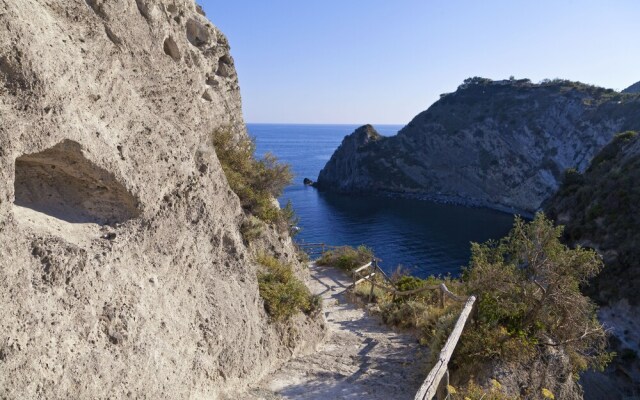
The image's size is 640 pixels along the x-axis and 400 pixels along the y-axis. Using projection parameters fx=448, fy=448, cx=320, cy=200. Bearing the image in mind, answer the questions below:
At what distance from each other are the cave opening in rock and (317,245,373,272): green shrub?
15.4 meters

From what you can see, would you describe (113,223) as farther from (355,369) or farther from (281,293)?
(355,369)

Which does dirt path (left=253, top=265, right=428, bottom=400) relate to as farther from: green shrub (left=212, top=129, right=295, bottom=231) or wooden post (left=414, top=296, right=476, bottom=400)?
green shrub (left=212, top=129, right=295, bottom=231)

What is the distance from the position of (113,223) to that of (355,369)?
18.5 feet

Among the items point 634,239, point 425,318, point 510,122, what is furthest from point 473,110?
point 425,318

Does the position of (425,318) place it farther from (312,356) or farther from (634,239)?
(634,239)

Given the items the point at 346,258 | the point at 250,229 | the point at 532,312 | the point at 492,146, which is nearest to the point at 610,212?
the point at 346,258

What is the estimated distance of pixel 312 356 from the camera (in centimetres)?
967

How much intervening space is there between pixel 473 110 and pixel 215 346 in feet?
335

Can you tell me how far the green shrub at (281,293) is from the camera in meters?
9.29

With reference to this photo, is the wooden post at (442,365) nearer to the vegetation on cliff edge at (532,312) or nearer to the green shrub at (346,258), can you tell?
the vegetation on cliff edge at (532,312)

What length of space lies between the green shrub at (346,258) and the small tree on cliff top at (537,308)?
Result: 439 inches

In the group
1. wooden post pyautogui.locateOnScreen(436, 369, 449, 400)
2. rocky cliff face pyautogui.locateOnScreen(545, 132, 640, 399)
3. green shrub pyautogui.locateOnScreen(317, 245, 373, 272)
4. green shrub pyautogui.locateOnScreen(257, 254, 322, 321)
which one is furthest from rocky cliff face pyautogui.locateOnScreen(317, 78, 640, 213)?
wooden post pyautogui.locateOnScreen(436, 369, 449, 400)

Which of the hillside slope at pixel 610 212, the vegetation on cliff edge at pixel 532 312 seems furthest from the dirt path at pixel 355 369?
the hillside slope at pixel 610 212

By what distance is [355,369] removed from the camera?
918 centimetres
